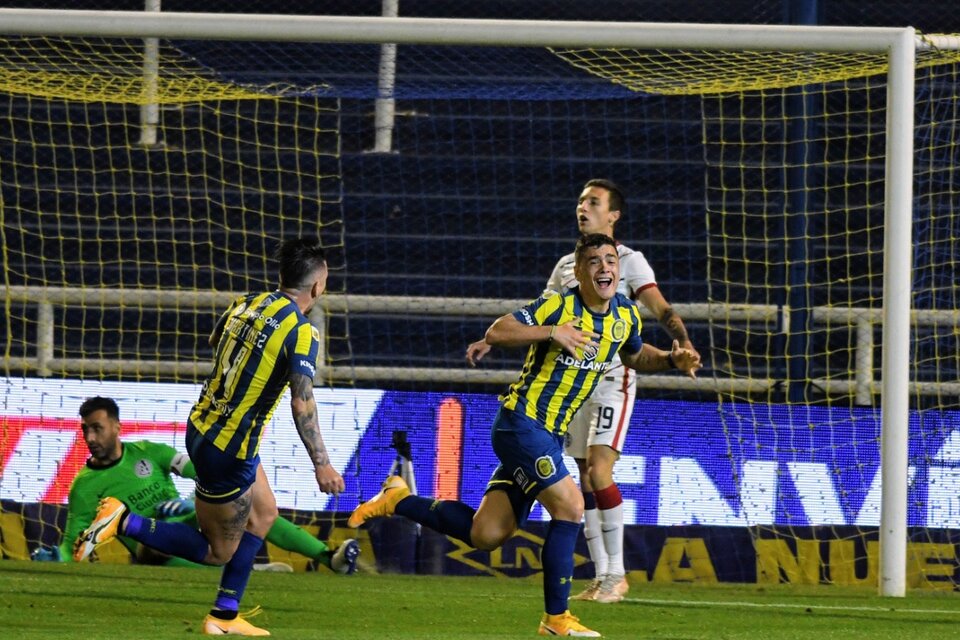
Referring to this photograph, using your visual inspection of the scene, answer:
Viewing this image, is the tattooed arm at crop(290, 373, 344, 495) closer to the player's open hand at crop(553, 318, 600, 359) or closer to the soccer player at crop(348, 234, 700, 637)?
the soccer player at crop(348, 234, 700, 637)

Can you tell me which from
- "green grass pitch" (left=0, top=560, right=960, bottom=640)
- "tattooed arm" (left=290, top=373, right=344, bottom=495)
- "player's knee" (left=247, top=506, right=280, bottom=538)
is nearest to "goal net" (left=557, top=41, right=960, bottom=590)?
"green grass pitch" (left=0, top=560, right=960, bottom=640)

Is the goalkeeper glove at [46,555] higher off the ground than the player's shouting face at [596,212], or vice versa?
the player's shouting face at [596,212]

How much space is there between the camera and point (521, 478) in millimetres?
6137

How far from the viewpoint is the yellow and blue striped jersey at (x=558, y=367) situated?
242 inches

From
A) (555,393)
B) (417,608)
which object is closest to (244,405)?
(555,393)

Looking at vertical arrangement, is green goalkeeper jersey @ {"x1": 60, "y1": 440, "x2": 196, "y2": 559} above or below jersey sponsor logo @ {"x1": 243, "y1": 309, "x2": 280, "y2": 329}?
below

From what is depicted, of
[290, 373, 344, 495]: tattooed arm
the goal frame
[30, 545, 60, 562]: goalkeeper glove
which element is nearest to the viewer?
[290, 373, 344, 495]: tattooed arm

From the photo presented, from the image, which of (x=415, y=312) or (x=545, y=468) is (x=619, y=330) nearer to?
(x=545, y=468)

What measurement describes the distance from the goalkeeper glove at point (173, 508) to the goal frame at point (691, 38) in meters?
2.52

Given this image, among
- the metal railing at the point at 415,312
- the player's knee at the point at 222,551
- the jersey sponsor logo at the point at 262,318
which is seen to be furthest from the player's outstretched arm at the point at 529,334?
the metal railing at the point at 415,312

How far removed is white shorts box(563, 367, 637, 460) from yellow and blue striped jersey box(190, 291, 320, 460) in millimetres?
2268

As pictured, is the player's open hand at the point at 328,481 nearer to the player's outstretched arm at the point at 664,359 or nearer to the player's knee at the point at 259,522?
the player's knee at the point at 259,522

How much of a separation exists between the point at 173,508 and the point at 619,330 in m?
3.28

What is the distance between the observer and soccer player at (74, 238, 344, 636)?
18.6 feet
